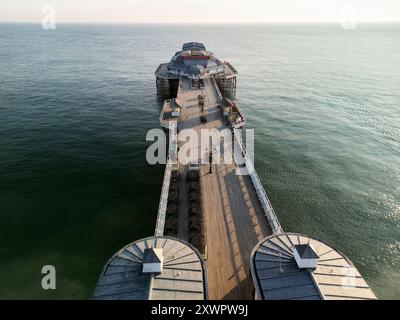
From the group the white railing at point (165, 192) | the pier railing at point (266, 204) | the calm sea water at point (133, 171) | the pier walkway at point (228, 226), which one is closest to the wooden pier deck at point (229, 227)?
the pier walkway at point (228, 226)

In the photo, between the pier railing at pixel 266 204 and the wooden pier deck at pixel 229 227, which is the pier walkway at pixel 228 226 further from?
the pier railing at pixel 266 204

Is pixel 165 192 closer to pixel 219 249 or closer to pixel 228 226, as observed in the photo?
pixel 228 226

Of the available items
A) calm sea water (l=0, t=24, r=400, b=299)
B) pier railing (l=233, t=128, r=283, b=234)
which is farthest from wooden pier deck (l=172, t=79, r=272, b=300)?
calm sea water (l=0, t=24, r=400, b=299)

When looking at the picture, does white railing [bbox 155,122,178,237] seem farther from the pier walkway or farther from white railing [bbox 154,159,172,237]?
the pier walkway

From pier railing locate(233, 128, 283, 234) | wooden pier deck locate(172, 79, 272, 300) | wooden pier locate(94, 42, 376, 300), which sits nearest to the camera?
wooden pier locate(94, 42, 376, 300)

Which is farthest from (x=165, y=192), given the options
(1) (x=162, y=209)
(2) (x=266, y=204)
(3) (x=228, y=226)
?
(2) (x=266, y=204)

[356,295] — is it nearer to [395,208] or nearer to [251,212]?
[251,212]
